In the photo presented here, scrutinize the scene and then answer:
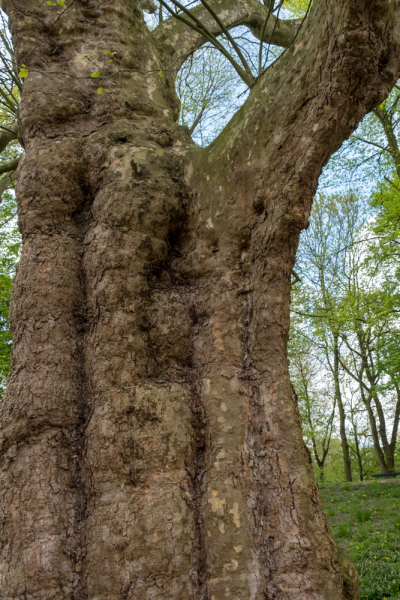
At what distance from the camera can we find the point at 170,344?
113 inches

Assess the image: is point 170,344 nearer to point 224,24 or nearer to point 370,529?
point 224,24

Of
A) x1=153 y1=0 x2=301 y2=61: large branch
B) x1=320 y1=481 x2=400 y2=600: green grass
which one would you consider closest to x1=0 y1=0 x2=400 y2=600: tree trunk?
x1=153 y1=0 x2=301 y2=61: large branch

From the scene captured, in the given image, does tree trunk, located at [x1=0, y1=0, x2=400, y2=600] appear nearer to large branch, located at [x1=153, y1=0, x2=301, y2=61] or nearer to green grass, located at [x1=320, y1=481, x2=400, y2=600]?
large branch, located at [x1=153, y1=0, x2=301, y2=61]

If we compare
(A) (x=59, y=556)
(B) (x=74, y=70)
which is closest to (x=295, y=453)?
(A) (x=59, y=556)

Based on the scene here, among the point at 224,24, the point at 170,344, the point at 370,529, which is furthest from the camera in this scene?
the point at 370,529

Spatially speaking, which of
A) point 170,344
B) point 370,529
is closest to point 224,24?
point 170,344

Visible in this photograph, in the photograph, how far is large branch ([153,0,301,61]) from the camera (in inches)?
204

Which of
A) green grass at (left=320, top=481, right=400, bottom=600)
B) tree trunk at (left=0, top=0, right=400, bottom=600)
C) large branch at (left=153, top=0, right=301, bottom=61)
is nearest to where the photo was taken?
tree trunk at (left=0, top=0, right=400, bottom=600)

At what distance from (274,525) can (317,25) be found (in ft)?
9.34

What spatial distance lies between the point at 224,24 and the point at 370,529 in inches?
300

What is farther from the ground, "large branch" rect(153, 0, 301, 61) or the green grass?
"large branch" rect(153, 0, 301, 61)

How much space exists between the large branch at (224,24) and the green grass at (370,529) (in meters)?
5.80

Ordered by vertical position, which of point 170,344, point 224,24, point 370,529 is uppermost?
point 224,24

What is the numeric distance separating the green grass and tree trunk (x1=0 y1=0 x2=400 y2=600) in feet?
9.16
